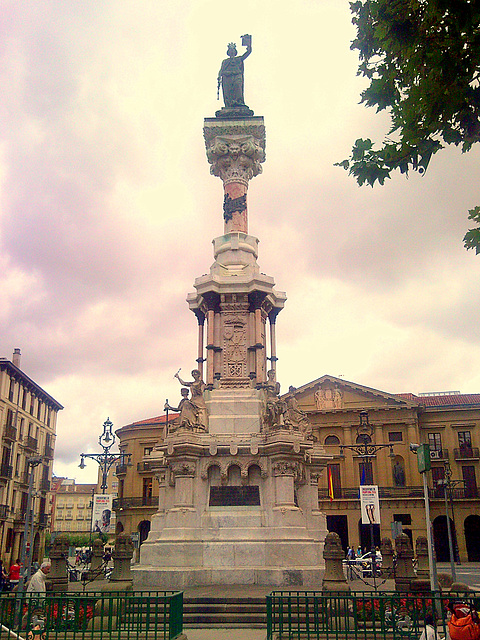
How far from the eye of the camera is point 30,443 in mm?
59375

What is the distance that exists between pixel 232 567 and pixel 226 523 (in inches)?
52.4

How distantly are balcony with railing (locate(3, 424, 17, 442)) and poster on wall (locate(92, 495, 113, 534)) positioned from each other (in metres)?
31.1

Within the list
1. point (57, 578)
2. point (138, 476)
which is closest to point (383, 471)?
point (138, 476)

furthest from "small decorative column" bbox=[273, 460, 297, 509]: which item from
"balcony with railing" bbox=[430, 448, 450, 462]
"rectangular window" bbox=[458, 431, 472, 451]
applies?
"rectangular window" bbox=[458, 431, 472, 451]

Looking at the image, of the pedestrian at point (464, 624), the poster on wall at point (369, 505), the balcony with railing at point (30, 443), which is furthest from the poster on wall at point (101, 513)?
the balcony with railing at point (30, 443)

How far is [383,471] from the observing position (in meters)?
60.8

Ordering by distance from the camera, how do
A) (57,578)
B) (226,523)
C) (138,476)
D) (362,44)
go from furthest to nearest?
(138,476) → (226,523) → (57,578) → (362,44)

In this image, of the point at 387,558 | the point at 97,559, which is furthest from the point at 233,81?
the point at 387,558

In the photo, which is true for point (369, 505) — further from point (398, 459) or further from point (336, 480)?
point (398, 459)

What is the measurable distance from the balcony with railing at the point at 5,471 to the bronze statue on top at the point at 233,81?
36803 millimetres

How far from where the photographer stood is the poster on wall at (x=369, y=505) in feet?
65.2

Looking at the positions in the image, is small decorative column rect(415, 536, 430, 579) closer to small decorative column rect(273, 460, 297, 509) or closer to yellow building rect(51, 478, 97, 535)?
small decorative column rect(273, 460, 297, 509)

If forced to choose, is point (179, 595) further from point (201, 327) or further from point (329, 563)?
point (201, 327)

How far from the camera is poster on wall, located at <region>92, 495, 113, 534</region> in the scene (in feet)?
81.5
